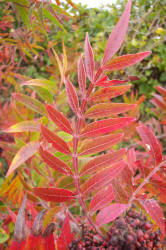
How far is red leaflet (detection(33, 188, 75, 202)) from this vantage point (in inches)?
12.7

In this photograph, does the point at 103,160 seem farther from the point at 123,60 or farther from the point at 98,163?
the point at 123,60

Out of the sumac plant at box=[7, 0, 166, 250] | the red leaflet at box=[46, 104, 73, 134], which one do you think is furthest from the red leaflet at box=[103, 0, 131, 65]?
the red leaflet at box=[46, 104, 73, 134]

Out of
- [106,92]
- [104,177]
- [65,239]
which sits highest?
[106,92]

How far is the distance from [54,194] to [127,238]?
4.6 inches

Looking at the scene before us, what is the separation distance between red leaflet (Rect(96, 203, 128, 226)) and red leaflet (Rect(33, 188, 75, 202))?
65 mm

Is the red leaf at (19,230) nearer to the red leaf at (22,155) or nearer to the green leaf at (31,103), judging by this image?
the red leaf at (22,155)

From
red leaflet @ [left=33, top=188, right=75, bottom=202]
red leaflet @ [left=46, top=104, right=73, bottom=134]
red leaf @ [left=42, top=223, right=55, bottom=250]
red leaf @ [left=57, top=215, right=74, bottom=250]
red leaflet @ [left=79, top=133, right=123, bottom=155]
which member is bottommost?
red leaf @ [left=57, top=215, right=74, bottom=250]

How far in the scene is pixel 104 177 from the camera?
0.32 m

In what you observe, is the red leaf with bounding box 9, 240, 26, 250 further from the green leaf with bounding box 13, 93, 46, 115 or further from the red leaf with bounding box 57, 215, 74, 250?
the green leaf with bounding box 13, 93, 46, 115

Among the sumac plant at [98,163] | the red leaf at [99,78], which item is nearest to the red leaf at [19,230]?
the sumac plant at [98,163]

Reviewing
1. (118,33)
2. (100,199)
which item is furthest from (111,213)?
(118,33)

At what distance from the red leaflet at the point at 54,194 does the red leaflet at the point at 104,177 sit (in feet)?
0.09

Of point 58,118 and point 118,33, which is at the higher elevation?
point 118,33

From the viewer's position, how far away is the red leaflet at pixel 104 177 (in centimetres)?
32
